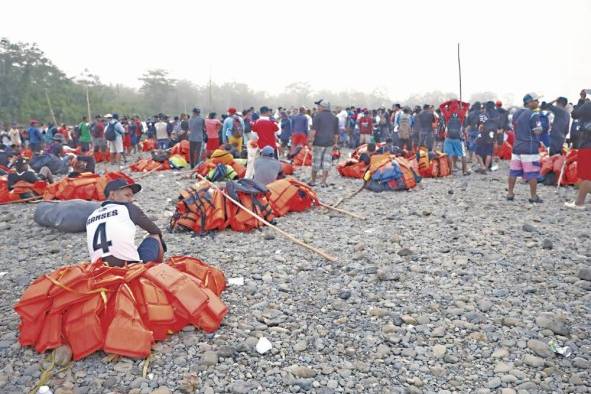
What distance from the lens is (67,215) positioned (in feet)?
22.6

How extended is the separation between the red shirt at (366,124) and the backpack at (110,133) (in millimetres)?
8462

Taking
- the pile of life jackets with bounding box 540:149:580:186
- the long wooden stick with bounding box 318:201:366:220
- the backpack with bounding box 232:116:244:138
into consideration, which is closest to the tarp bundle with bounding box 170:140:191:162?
the backpack with bounding box 232:116:244:138

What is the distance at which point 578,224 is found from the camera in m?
6.45

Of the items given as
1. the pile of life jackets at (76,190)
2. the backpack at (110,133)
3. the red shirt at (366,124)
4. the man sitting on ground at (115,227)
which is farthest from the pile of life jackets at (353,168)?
the man sitting on ground at (115,227)

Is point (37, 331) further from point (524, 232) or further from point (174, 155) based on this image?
point (174, 155)

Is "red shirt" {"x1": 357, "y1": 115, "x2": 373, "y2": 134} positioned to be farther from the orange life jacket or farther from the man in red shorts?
the man in red shorts

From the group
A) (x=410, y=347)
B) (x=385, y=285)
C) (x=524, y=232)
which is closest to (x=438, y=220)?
(x=524, y=232)

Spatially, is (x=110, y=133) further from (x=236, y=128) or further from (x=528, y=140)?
(x=528, y=140)

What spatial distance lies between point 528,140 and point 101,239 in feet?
21.1

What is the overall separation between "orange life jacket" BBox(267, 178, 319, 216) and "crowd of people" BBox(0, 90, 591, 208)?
0.98 metres

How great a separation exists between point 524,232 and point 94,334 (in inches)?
201

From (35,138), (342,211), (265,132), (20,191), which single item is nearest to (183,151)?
(265,132)

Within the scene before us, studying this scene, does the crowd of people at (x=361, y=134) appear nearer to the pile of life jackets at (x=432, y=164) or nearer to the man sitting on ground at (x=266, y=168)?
the man sitting on ground at (x=266, y=168)

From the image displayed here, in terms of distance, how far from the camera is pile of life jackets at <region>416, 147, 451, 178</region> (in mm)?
10820
